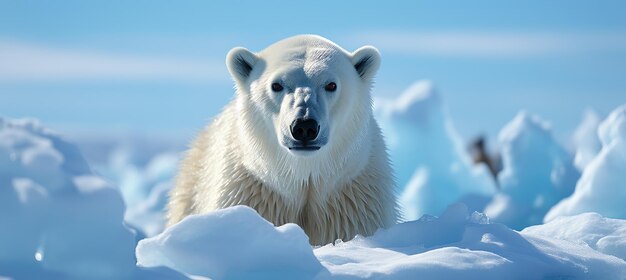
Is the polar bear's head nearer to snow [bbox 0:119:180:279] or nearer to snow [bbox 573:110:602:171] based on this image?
snow [bbox 0:119:180:279]

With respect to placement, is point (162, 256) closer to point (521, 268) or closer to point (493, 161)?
point (521, 268)

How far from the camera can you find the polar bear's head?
3994mm

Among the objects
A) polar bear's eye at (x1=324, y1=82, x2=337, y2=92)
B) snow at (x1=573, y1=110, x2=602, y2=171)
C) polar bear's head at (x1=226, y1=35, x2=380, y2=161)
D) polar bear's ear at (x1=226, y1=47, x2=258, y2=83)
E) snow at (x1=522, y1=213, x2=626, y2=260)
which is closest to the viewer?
snow at (x1=522, y1=213, x2=626, y2=260)

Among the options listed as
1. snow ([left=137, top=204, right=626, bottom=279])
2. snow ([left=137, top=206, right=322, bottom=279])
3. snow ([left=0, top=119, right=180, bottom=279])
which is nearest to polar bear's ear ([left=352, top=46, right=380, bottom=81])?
snow ([left=137, top=204, right=626, bottom=279])

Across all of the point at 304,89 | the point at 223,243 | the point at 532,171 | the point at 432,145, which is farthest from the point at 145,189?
the point at 223,243

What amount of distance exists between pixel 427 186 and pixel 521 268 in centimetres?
698

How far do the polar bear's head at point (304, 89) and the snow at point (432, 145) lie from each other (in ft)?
19.9

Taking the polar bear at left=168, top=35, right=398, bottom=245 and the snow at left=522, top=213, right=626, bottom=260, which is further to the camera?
the polar bear at left=168, top=35, right=398, bottom=245

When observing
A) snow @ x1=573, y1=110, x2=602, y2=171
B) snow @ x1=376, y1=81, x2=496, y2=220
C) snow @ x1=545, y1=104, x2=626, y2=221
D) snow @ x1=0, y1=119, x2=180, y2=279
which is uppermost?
snow @ x1=376, y1=81, x2=496, y2=220

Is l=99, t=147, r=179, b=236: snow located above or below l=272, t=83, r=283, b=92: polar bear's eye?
above

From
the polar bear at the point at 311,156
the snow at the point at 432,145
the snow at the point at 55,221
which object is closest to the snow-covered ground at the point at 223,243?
the snow at the point at 55,221

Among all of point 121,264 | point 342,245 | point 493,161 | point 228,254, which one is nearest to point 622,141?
point 342,245

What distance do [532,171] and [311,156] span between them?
626 cm

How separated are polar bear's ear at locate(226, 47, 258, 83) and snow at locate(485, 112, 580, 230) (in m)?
5.18
